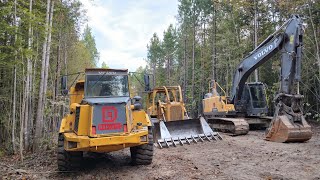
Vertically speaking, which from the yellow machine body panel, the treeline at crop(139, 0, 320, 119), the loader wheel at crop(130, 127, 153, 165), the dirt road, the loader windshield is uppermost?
the treeline at crop(139, 0, 320, 119)

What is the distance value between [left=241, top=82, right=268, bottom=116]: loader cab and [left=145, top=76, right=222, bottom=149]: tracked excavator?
3.30 metres

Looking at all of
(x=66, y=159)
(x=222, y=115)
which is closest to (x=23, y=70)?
(x=66, y=159)

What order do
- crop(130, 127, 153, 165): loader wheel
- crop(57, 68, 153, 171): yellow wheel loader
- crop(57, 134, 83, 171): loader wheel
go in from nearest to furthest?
crop(57, 68, 153, 171): yellow wheel loader < crop(57, 134, 83, 171): loader wheel < crop(130, 127, 153, 165): loader wheel

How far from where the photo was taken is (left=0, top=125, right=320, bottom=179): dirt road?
20.3 ft

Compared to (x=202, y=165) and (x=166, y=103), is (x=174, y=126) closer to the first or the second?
(x=166, y=103)

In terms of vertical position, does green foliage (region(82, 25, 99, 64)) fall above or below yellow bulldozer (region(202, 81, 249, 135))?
above

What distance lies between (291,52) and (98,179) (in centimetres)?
724

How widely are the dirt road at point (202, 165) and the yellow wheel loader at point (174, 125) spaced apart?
29.6 inches

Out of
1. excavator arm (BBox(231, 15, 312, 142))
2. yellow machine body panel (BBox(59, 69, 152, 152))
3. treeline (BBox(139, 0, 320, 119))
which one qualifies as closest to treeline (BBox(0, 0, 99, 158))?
yellow machine body panel (BBox(59, 69, 152, 152))

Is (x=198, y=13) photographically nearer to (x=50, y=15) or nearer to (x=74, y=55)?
(x=74, y=55)

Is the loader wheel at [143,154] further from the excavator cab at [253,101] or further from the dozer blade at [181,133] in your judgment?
the excavator cab at [253,101]

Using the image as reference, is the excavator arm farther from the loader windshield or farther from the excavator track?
the loader windshield

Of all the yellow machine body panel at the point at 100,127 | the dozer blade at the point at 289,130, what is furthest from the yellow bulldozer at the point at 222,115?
the yellow machine body panel at the point at 100,127

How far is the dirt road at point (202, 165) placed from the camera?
20.3 feet
